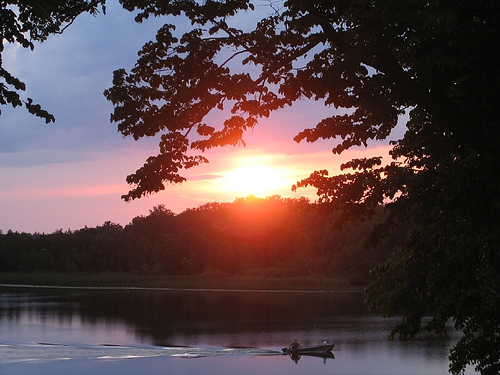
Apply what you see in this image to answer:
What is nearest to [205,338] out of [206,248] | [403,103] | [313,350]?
[313,350]

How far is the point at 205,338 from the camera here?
38.2 m

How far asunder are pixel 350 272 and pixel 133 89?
61636 mm

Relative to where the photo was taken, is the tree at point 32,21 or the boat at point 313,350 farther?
the boat at point 313,350

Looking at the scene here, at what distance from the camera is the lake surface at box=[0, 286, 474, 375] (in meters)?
29.7

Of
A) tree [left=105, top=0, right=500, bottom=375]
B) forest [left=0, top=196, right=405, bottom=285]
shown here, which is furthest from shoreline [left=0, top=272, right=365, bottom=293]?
tree [left=105, top=0, right=500, bottom=375]

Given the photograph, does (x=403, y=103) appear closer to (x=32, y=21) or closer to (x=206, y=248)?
(x=32, y=21)

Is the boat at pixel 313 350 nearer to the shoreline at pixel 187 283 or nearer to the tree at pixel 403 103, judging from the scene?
the tree at pixel 403 103

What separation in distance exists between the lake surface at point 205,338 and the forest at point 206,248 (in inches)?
526

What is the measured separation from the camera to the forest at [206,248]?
7731 centimetres

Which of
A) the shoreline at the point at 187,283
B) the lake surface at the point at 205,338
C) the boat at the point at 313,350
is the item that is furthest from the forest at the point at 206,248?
the boat at the point at 313,350

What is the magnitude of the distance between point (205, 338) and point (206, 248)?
1988 inches

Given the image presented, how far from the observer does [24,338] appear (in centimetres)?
3819

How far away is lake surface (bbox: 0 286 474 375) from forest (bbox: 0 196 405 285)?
13355 millimetres

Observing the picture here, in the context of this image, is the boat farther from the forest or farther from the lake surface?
the forest
